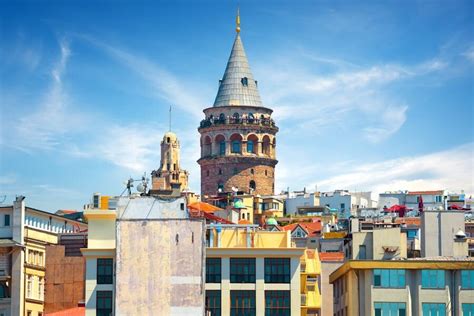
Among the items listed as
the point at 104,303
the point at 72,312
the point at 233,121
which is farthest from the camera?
the point at 233,121

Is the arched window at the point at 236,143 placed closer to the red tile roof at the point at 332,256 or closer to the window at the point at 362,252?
the red tile roof at the point at 332,256

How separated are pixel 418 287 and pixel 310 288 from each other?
699 inches

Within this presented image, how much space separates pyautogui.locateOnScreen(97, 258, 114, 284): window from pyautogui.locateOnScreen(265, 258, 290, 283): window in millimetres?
8334

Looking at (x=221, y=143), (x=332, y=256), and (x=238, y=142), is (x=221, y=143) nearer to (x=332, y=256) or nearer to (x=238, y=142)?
(x=238, y=142)

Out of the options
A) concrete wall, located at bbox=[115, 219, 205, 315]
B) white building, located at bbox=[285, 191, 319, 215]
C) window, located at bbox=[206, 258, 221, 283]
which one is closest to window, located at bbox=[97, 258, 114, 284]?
concrete wall, located at bbox=[115, 219, 205, 315]

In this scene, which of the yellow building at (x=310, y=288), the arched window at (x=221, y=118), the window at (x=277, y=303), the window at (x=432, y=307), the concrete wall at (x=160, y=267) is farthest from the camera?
the arched window at (x=221, y=118)

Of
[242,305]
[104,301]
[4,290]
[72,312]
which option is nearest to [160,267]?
[104,301]

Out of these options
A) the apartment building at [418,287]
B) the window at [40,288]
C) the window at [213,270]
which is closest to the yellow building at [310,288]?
the window at [213,270]

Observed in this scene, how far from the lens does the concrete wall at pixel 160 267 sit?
7762 cm

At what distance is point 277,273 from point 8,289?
21459 millimetres

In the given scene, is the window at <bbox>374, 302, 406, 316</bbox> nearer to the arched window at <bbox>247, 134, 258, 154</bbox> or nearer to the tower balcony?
the tower balcony

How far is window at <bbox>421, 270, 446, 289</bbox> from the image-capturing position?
75750 mm

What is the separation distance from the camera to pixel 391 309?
75625mm

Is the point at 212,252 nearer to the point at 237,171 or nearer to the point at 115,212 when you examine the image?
the point at 115,212
